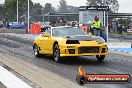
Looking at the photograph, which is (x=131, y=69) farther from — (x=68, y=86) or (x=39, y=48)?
(x=39, y=48)

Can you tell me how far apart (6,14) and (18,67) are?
93.2 metres

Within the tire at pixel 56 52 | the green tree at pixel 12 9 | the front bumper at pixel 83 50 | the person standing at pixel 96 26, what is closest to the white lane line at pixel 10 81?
the front bumper at pixel 83 50

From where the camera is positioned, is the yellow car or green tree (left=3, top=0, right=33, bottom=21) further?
green tree (left=3, top=0, right=33, bottom=21)

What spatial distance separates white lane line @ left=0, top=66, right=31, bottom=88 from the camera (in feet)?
27.6

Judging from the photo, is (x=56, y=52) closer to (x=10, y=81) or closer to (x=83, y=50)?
(x=83, y=50)

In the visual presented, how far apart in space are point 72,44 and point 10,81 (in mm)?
4409

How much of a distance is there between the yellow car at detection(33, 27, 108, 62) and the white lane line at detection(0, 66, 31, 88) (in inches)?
113

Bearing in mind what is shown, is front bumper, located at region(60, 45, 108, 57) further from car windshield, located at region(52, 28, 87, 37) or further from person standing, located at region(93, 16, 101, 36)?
person standing, located at region(93, 16, 101, 36)

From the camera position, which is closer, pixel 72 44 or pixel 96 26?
pixel 72 44

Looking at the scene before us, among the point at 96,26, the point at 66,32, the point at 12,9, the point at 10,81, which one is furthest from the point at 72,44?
the point at 12,9

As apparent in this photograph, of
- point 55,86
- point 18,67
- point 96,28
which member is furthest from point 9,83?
point 96,28

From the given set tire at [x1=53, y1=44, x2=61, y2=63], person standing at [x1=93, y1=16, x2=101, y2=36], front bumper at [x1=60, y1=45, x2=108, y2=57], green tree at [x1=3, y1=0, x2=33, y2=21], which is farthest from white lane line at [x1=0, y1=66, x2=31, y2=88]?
green tree at [x1=3, y1=0, x2=33, y2=21]

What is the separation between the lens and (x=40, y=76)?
10.3 metres

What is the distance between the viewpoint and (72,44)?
13.1m
